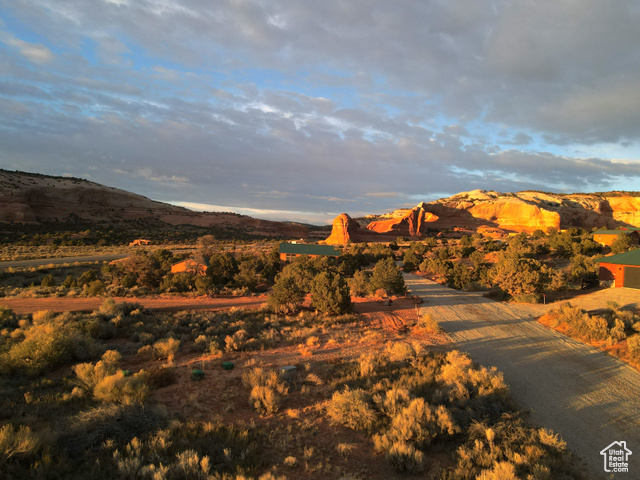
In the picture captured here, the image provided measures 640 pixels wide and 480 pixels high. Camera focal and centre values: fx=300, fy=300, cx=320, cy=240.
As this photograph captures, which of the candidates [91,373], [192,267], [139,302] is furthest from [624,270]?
[192,267]

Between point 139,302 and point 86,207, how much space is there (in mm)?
68691

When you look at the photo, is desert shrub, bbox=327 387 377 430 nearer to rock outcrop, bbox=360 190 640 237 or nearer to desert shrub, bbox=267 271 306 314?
desert shrub, bbox=267 271 306 314

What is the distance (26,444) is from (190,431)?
2174 millimetres

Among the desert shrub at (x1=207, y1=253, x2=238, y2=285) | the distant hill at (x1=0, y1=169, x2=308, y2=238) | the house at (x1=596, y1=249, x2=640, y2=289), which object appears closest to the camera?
the house at (x1=596, y1=249, x2=640, y2=289)

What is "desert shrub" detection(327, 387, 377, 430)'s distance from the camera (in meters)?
5.71

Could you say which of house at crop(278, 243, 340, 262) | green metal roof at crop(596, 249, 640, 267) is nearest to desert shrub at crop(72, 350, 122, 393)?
house at crop(278, 243, 340, 262)

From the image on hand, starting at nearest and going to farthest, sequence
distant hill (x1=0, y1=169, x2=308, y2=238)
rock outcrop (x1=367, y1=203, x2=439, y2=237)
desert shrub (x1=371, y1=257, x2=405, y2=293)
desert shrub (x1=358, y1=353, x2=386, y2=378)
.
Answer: desert shrub (x1=358, y1=353, x2=386, y2=378) → desert shrub (x1=371, y1=257, x2=405, y2=293) → distant hill (x1=0, y1=169, x2=308, y2=238) → rock outcrop (x1=367, y1=203, x2=439, y2=237)

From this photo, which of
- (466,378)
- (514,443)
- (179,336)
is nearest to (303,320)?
(179,336)

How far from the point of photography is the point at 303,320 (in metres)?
13.1

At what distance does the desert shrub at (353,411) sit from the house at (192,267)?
19.3 m

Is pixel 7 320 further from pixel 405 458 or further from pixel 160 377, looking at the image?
pixel 405 458

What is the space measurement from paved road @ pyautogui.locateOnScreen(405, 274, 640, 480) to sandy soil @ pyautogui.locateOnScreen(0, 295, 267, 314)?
10.5 m

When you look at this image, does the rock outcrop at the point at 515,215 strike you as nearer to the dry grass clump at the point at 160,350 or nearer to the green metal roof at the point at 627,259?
the green metal roof at the point at 627,259

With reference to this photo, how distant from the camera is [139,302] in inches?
605
